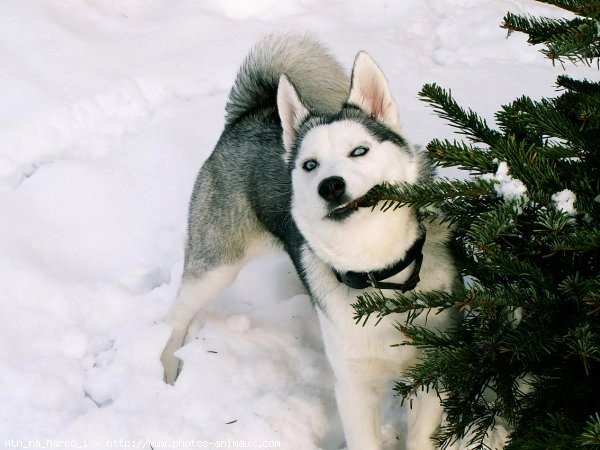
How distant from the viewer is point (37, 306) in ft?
12.0

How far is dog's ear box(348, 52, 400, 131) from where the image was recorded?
100 inches

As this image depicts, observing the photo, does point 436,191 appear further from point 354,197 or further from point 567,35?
point 567,35

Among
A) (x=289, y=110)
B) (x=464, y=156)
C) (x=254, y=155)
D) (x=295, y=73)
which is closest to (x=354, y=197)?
(x=464, y=156)

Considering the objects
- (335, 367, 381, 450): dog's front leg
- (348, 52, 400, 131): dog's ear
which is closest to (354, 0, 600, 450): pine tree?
(348, 52, 400, 131): dog's ear

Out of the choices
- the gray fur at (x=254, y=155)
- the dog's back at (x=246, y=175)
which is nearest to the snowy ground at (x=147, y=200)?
the dog's back at (x=246, y=175)

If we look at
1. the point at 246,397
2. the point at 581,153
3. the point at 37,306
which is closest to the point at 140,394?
the point at 246,397

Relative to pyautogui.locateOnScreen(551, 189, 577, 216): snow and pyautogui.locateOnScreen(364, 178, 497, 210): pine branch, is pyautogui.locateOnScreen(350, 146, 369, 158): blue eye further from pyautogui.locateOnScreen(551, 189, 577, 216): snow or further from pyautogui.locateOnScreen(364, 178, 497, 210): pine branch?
pyautogui.locateOnScreen(551, 189, 577, 216): snow

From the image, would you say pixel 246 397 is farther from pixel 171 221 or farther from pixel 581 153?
pixel 581 153

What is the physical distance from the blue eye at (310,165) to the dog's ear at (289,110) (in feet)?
1.01

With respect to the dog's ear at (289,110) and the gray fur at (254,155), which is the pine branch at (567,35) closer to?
the dog's ear at (289,110)

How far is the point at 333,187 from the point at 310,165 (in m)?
0.29

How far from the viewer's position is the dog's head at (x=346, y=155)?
2.22 metres

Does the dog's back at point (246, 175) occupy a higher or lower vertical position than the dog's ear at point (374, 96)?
lower

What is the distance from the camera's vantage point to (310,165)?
7.98ft
